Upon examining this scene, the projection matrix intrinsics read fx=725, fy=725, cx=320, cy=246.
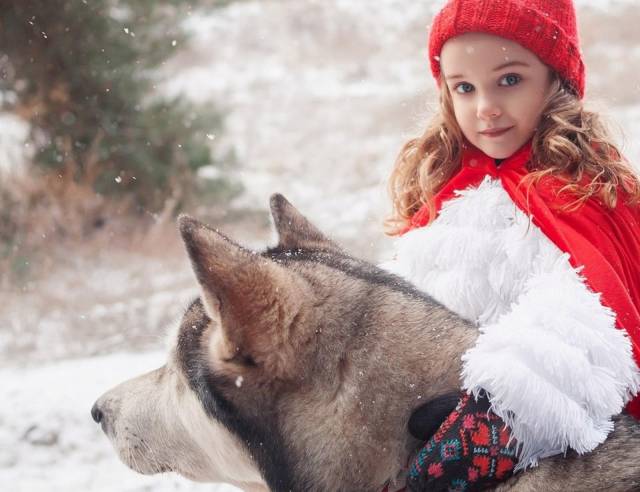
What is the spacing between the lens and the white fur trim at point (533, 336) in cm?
178

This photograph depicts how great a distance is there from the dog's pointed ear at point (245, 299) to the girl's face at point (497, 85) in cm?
97

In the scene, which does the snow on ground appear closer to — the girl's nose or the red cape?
the red cape

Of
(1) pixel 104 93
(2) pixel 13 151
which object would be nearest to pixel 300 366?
(1) pixel 104 93

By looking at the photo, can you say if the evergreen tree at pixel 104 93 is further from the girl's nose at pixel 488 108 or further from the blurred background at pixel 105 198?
the girl's nose at pixel 488 108

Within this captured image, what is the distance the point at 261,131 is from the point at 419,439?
12849 millimetres

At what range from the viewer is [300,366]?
5.92ft

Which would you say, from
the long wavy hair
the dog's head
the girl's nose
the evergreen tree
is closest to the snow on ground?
the dog's head

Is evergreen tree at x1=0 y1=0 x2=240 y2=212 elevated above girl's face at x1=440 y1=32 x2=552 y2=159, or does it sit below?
above

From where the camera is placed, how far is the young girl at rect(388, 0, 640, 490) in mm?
1778

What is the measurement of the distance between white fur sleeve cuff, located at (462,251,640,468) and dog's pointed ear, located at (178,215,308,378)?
465 millimetres

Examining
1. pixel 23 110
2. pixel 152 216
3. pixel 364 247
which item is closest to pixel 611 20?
pixel 364 247

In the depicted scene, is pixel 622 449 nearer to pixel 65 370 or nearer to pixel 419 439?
pixel 419 439

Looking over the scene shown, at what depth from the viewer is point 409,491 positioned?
177cm

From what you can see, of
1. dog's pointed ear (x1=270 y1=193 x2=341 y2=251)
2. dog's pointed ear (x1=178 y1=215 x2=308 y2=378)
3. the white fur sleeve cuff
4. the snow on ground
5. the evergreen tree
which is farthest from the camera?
the evergreen tree
